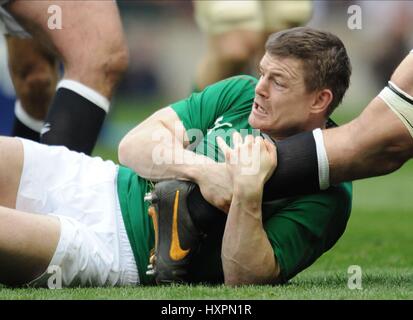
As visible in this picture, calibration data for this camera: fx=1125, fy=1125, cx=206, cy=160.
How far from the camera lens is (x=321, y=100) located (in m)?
3.84

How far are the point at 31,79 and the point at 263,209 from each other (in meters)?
2.48

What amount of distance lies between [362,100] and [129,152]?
15177 millimetres

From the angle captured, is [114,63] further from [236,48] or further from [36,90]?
[236,48]

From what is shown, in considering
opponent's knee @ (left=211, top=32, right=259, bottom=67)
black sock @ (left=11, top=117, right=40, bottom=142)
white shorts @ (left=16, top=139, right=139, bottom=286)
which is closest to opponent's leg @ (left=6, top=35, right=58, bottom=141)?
black sock @ (left=11, top=117, right=40, bottom=142)

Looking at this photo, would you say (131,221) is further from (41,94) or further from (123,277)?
(41,94)

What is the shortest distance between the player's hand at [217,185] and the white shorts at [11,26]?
178cm

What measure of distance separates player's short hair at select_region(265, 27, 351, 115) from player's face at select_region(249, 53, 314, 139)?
25 mm

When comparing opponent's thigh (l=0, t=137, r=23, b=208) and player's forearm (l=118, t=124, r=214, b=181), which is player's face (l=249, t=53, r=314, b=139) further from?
opponent's thigh (l=0, t=137, r=23, b=208)

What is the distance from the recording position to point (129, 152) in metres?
3.97

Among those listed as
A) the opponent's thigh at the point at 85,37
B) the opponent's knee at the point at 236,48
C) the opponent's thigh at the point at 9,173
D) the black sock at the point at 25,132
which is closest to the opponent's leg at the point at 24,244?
the opponent's thigh at the point at 9,173

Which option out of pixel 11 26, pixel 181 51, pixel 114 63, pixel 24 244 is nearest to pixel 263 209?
pixel 24 244

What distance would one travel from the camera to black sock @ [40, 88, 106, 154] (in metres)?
4.77
